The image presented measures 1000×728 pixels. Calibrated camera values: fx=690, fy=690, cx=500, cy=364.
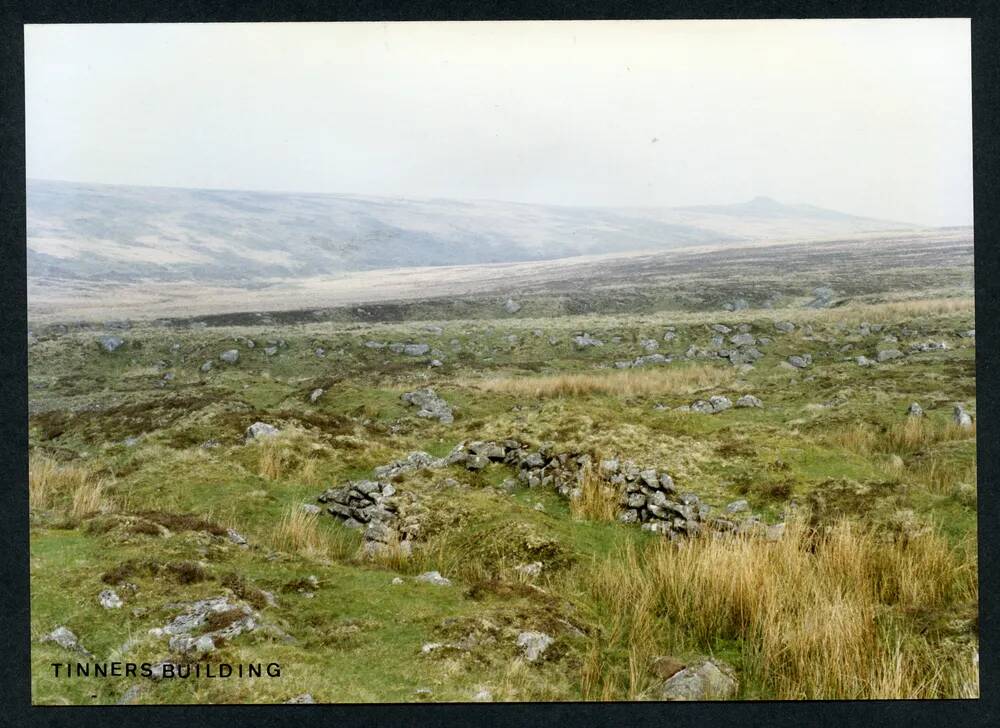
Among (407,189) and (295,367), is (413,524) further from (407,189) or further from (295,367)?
(407,189)

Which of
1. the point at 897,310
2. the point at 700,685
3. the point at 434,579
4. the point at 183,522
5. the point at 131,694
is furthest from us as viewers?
the point at 897,310

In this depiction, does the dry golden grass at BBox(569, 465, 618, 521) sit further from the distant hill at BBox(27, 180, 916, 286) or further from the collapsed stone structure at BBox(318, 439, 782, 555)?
the distant hill at BBox(27, 180, 916, 286)

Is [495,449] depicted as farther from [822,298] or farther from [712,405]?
[822,298]

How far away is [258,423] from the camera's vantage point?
558 cm

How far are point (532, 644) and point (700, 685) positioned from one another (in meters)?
1.06

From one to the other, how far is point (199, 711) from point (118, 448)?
2138 mm

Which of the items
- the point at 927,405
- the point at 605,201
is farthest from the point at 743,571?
the point at 605,201

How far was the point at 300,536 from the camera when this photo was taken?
5.08 m

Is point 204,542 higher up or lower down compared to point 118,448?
lower down

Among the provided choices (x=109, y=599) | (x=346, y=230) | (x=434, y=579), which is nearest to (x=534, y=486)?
(x=434, y=579)

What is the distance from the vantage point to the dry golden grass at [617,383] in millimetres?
5773

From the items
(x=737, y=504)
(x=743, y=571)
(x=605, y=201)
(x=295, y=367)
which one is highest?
(x=605, y=201)

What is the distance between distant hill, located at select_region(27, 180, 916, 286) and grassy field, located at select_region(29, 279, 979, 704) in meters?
0.53

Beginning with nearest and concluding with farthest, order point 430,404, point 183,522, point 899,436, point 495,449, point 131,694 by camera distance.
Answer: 1. point 131,694
2. point 183,522
3. point 899,436
4. point 495,449
5. point 430,404
